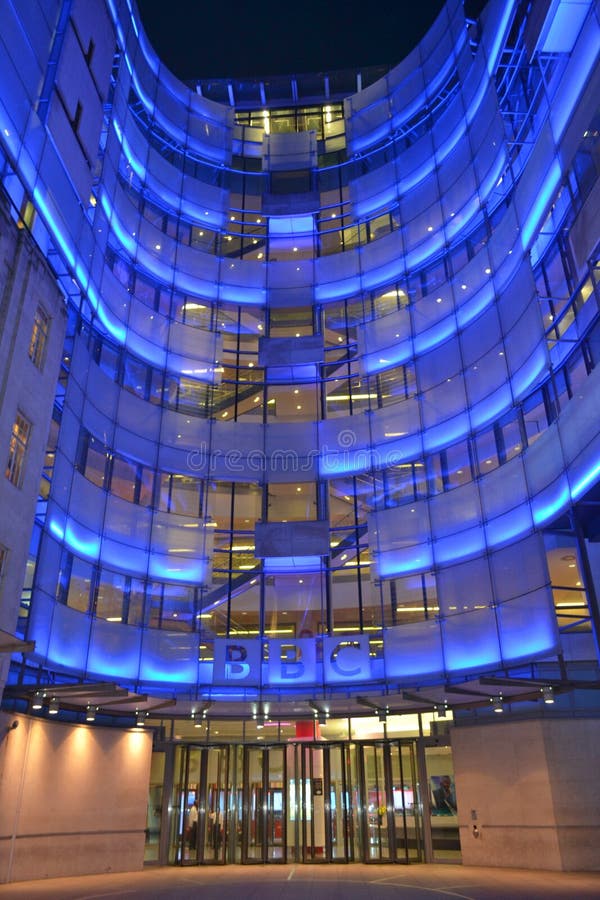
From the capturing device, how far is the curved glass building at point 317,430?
2017 cm

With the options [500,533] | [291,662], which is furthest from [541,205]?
[291,662]

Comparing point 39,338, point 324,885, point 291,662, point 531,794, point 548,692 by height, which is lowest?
point 324,885

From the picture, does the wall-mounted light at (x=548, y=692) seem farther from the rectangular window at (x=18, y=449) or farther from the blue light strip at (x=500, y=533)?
the rectangular window at (x=18, y=449)

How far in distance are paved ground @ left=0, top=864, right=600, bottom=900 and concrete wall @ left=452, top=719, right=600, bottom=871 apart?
2.06ft

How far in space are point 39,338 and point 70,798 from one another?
1306 centimetres

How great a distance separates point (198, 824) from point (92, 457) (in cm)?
1286

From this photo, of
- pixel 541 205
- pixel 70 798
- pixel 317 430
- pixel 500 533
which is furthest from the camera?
pixel 317 430

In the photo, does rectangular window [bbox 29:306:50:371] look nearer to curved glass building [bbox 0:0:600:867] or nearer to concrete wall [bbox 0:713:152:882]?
curved glass building [bbox 0:0:600:867]

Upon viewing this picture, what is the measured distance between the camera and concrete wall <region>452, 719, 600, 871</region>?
18.5 meters

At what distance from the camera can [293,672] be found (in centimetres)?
2525

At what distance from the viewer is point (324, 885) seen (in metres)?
17.2

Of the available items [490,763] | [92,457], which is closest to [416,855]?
[490,763]

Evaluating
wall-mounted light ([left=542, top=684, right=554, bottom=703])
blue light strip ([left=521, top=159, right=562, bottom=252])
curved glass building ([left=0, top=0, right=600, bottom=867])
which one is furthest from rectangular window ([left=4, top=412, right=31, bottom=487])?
blue light strip ([left=521, top=159, right=562, bottom=252])

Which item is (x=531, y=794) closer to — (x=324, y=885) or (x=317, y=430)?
(x=324, y=885)
